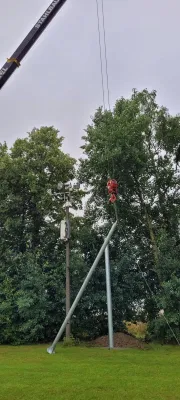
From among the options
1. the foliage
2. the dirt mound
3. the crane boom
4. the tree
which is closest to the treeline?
the tree

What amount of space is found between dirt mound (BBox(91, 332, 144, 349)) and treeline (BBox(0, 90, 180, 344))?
3.83 ft

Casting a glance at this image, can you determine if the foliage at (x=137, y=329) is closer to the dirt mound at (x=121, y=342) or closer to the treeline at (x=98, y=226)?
the treeline at (x=98, y=226)

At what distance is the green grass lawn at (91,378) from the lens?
6883mm

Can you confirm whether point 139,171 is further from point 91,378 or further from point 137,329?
point 91,378

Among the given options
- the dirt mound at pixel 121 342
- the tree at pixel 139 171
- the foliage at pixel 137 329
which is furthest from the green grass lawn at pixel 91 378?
the tree at pixel 139 171

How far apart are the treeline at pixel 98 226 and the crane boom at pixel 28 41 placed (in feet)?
27.9

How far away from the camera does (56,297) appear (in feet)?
62.2

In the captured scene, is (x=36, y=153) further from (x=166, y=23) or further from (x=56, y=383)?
(x=56, y=383)

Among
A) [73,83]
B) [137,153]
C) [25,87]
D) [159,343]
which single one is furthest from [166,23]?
[159,343]

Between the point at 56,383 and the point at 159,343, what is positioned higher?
the point at 159,343

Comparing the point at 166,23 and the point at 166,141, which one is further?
the point at 166,141

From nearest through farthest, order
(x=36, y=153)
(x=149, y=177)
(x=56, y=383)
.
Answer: (x=56, y=383) < (x=149, y=177) < (x=36, y=153)

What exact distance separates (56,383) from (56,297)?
36.7ft

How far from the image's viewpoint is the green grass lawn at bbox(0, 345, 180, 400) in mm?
6883
